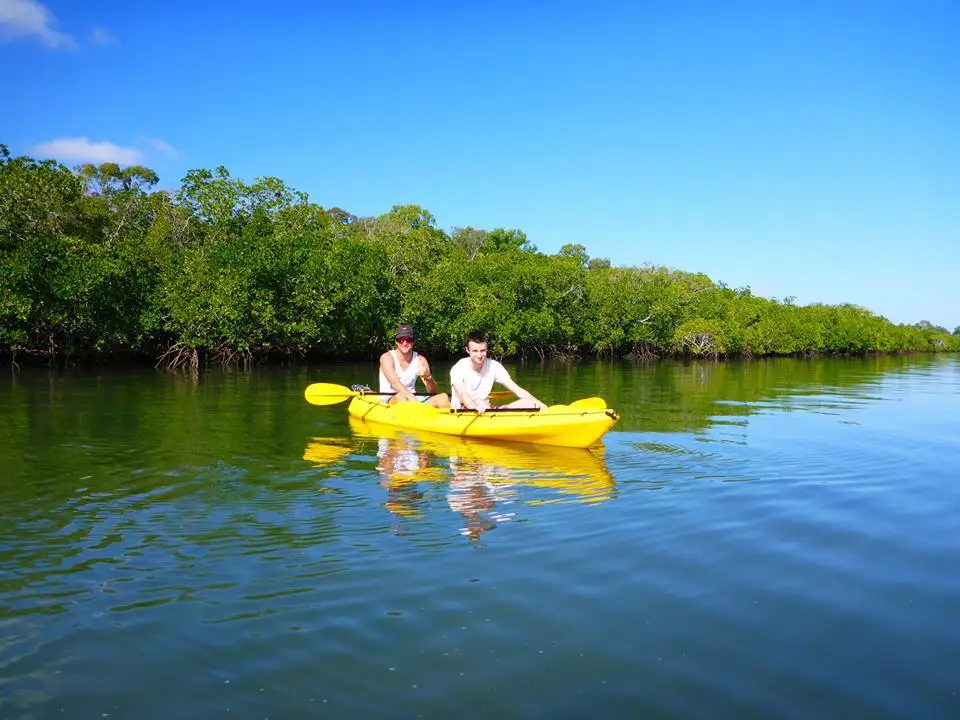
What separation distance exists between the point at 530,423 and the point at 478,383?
1.19 meters

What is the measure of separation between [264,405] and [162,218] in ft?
60.6

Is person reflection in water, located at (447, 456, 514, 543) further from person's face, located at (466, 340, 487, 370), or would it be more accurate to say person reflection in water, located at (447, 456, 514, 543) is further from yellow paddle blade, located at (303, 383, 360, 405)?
yellow paddle blade, located at (303, 383, 360, 405)

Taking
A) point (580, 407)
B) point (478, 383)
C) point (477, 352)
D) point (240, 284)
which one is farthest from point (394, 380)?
point (240, 284)

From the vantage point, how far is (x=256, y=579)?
4172mm

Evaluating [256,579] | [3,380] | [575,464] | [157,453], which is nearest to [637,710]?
[256,579]

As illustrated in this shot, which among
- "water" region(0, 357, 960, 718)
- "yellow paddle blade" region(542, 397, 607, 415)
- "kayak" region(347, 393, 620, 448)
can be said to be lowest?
"water" region(0, 357, 960, 718)

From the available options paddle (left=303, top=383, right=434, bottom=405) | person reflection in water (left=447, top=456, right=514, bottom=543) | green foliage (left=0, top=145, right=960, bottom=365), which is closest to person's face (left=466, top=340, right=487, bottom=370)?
person reflection in water (left=447, top=456, right=514, bottom=543)

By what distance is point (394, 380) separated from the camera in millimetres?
10531

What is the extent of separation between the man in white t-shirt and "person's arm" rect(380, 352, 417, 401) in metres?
1.08

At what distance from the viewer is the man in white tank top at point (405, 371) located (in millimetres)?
10336

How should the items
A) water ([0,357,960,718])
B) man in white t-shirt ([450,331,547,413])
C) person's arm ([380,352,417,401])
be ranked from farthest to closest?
person's arm ([380,352,417,401])
man in white t-shirt ([450,331,547,413])
water ([0,357,960,718])

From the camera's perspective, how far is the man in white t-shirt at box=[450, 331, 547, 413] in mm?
9188

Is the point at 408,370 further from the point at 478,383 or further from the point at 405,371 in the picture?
the point at 478,383

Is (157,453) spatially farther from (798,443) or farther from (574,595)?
(798,443)
